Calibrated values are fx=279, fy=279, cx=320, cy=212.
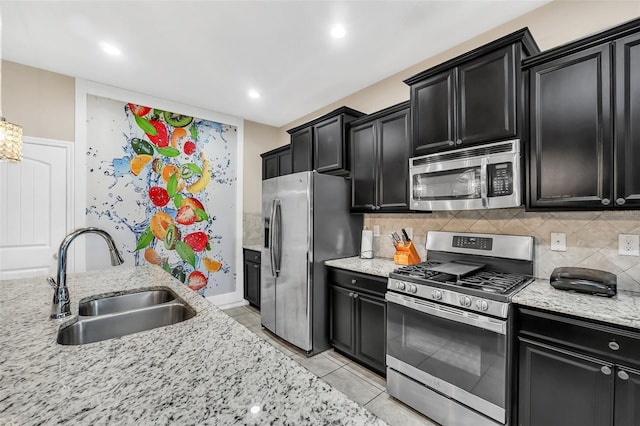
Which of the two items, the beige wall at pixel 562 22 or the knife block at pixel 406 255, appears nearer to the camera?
the beige wall at pixel 562 22

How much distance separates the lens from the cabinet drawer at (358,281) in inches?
91.8

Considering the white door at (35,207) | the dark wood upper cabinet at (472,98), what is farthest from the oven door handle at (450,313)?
the white door at (35,207)

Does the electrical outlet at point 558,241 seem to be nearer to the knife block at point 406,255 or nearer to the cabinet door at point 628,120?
the cabinet door at point 628,120

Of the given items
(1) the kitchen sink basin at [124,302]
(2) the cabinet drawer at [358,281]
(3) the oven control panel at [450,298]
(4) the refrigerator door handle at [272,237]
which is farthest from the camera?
(4) the refrigerator door handle at [272,237]

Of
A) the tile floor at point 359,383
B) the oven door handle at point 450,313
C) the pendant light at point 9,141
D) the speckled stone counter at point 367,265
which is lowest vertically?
the tile floor at point 359,383

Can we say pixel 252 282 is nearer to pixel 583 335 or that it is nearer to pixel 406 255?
pixel 406 255

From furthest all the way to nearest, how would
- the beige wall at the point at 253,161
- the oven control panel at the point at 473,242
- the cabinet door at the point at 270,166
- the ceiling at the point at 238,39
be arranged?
1. the beige wall at the point at 253,161
2. the cabinet door at the point at 270,166
3. the oven control panel at the point at 473,242
4. the ceiling at the point at 238,39

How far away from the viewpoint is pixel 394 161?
2.64 m

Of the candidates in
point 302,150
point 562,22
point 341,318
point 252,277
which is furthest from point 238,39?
point 252,277

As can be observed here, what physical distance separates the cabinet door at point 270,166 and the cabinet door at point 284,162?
10 centimetres

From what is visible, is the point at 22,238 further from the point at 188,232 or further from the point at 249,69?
the point at 249,69

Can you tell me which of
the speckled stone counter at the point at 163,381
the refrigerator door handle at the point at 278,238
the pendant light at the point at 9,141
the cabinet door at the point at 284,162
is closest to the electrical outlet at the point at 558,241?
the speckled stone counter at the point at 163,381

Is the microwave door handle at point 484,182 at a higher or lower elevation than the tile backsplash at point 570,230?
higher

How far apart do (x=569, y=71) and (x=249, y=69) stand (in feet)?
8.81
